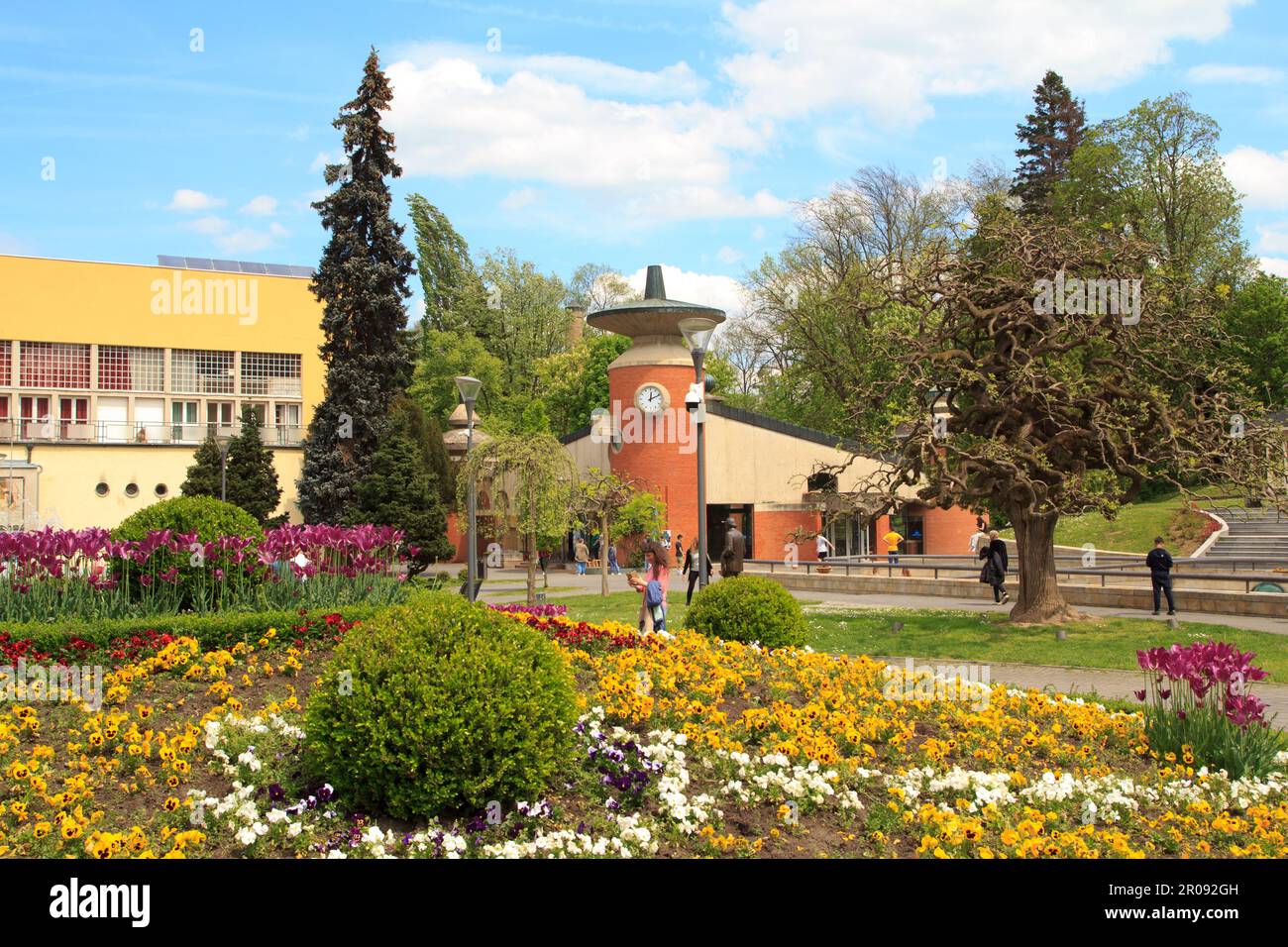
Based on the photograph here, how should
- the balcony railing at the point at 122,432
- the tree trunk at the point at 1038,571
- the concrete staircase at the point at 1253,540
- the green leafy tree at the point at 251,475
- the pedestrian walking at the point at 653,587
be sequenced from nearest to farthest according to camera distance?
the pedestrian walking at the point at 653,587
the tree trunk at the point at 1038,571
the concrete staircase at the point at 1253,540
the green leafy tree at the point at 251,475
the balcony railing at the point at 122,432

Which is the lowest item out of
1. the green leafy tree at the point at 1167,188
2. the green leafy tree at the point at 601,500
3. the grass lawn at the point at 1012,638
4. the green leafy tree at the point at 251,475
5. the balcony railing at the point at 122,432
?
the grass lawn at the point at 1012,638

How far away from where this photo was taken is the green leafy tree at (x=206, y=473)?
45.6 m

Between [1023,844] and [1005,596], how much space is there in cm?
1938

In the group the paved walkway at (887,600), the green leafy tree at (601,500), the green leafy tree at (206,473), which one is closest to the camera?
the paved walkway at (887,600)

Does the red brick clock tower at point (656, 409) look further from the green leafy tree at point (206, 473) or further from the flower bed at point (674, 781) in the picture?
the flower bed at point (674, 781)

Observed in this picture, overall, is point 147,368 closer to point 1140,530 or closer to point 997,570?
point 997,570

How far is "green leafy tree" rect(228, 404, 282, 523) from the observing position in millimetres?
46344

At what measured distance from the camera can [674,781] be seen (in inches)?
288

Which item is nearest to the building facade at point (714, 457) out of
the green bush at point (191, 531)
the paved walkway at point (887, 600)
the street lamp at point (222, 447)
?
the paved walkway at point (887, 600)

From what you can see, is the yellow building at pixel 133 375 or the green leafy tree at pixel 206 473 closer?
the green leafy tree at pixel 206 473

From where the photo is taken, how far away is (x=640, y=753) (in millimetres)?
7738

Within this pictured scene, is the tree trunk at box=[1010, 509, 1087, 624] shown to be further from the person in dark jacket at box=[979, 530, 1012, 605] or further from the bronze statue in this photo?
the bronze statue

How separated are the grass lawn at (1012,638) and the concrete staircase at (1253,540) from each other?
1791 centimetres

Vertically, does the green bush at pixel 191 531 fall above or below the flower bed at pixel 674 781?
above
